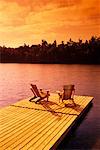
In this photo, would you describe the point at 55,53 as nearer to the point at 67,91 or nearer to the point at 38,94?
the point at 38,94

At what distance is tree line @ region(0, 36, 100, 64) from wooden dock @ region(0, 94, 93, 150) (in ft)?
206

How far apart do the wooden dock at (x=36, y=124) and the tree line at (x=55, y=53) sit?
206 feet

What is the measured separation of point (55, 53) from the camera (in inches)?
3386

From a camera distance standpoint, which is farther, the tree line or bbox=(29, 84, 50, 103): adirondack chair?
the tree line

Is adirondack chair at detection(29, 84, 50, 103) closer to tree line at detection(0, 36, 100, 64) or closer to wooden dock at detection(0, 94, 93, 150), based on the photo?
wooden dock at detection(0, 94, 93, 150)

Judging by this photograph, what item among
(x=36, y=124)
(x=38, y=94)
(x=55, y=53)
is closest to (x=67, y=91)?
(x=38, y=94)

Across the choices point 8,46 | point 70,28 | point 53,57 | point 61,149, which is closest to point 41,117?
point 61,149

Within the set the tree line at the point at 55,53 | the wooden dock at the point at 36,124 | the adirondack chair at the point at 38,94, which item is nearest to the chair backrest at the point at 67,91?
the wooden dock at the point at 36,124

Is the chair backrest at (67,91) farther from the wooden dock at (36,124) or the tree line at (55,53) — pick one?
the tree line at (55,53)

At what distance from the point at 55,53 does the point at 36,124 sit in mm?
76713

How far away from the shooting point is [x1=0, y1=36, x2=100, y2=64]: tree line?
7719 cm

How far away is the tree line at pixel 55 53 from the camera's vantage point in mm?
77188

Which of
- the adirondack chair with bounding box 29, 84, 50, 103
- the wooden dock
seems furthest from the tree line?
the wooden dock

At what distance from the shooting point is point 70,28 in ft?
210
